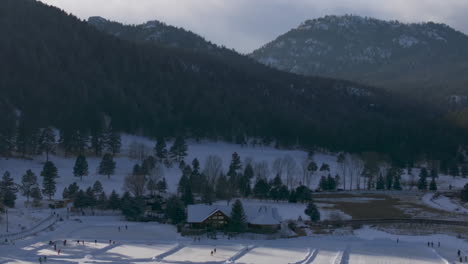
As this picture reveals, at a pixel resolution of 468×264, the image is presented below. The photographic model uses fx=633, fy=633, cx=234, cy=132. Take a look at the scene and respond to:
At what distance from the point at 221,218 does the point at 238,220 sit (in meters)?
1.89

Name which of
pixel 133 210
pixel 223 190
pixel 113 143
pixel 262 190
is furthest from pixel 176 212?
pixel 113 143

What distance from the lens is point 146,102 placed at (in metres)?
108

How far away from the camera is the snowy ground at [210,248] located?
38625mm

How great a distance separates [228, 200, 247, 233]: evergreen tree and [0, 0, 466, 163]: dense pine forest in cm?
A: 3623

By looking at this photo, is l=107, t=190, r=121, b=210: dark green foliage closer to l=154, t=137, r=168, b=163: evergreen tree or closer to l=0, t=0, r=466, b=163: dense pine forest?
l=0, t=0, r=466, b=163: dense pine forest

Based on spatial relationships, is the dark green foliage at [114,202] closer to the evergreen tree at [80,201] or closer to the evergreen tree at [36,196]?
the evergreen tree at [80,201]

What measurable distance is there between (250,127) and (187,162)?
2881 cm

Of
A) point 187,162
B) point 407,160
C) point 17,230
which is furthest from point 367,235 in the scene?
point 407,160

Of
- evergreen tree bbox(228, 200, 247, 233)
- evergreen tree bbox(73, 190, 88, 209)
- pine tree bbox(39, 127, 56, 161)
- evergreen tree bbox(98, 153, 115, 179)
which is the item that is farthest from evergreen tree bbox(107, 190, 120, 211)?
pine tree bbox(39, 127, 56, 161)

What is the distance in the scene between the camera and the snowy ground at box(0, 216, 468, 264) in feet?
127

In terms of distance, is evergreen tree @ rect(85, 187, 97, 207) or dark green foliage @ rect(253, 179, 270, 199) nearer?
evergreen tree @ rect(85, 187, 97, 207)

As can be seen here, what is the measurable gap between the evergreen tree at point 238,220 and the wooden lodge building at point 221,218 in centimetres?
74

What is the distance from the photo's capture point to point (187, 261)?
3778 cm

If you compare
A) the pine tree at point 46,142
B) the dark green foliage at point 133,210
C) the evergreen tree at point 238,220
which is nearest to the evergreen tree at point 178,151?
the pine tree at point 46,142
